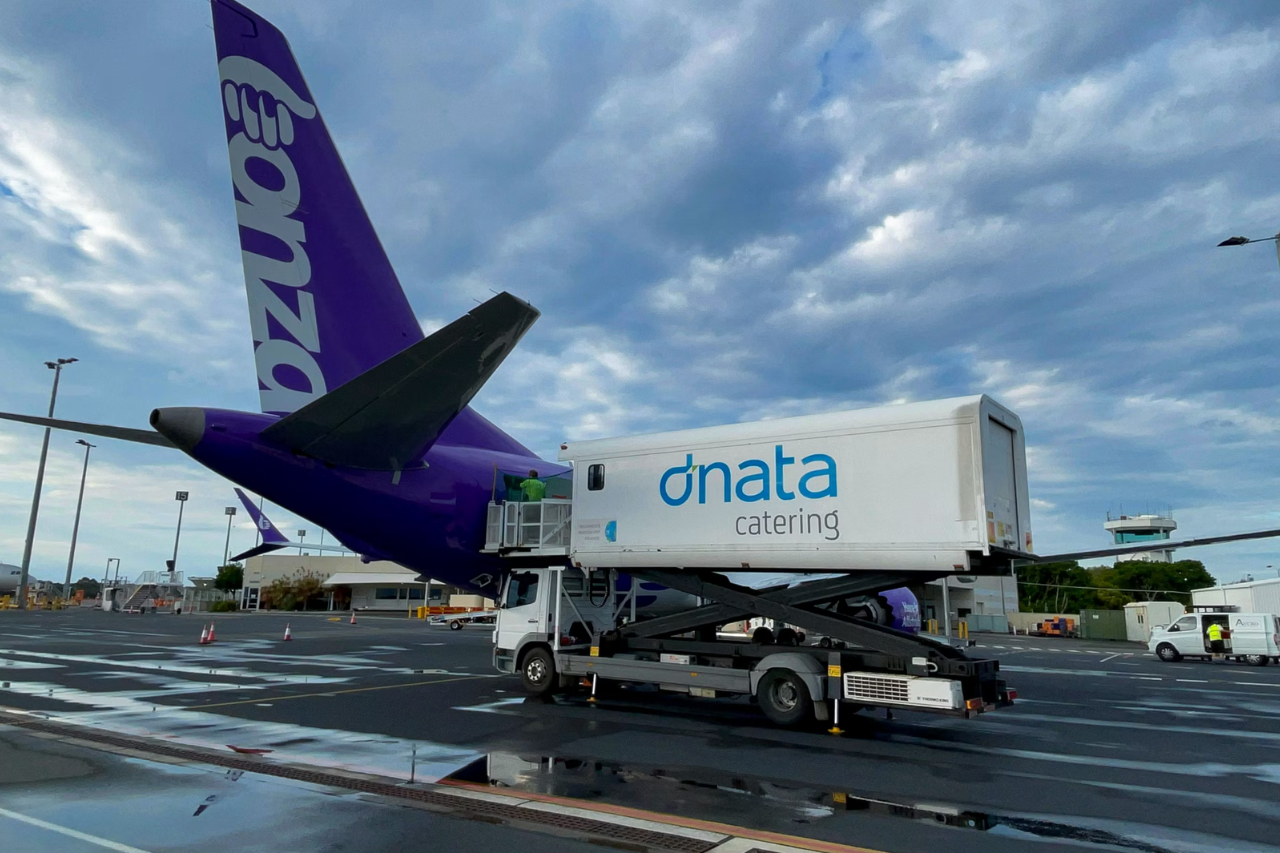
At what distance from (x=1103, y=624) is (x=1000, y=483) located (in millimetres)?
54712

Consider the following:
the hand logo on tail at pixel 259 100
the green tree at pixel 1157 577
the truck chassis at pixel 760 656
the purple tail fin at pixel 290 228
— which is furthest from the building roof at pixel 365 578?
the green tree at pixel 1157 577

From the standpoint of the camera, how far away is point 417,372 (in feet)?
34.7

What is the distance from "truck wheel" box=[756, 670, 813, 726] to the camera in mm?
13227

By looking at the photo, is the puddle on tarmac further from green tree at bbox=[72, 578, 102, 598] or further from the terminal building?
green tree at bbox=[72, 578, 102, 598]

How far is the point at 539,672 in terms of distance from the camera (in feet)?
54.5

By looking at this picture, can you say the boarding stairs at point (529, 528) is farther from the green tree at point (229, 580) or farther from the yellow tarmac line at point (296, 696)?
the green tree at point (229, 580)

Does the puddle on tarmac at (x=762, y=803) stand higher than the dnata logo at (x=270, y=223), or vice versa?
the dnata logo at (x=270, y=223)

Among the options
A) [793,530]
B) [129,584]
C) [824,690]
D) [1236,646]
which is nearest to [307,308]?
[793,530]

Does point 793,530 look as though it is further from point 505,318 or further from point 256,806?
point 256,806

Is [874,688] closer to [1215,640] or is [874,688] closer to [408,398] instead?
[408,398]

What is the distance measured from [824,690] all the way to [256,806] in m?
8.60

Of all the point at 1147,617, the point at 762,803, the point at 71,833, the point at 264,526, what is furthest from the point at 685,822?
the point at 1147,617

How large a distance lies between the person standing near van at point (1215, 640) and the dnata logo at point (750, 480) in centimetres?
3126

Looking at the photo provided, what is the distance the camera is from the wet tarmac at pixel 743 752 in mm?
7715
